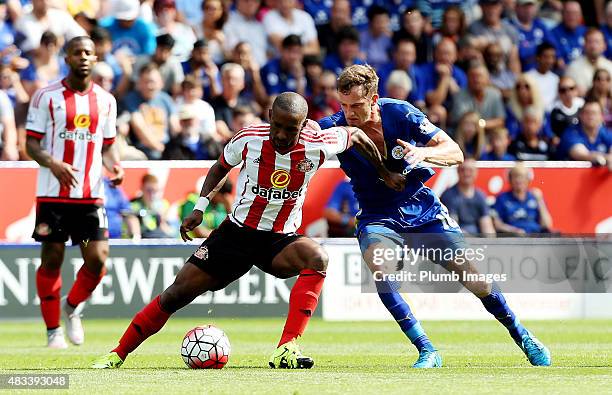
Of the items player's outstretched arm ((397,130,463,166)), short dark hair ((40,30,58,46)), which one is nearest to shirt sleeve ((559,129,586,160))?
short dark hair ((40,30,58,46))

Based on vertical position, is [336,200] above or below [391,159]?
below

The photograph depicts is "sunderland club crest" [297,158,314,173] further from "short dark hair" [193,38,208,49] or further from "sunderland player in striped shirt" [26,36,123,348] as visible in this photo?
"short dark hair" [193,38,208,49]

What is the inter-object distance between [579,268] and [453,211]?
5.67ft

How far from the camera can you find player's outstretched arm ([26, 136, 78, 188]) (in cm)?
1064

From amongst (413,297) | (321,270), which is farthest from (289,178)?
(413,297)

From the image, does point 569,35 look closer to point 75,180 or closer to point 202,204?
point 75,180

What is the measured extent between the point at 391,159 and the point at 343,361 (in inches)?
69.1

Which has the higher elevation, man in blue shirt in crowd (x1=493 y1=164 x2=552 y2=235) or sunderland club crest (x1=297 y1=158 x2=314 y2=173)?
sunderland club crest (x1=297 y1=158 x2=314 y2=173)

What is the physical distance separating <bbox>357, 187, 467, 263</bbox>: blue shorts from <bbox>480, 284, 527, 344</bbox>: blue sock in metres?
0.43

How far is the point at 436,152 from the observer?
8.59 metres

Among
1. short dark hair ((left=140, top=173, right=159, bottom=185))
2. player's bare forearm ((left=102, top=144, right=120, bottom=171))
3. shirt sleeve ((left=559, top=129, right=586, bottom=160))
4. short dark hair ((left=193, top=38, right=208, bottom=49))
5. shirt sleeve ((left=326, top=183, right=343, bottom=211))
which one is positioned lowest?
shirt sleeve ((left=326, top=183, right=343, bottom=211))

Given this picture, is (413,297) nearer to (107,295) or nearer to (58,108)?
(107,295)

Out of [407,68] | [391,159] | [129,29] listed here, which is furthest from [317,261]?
[129,29]

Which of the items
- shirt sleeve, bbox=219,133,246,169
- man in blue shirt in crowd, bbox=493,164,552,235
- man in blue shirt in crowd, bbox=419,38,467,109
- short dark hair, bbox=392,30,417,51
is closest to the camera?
shirt sleeve, bbox=219,133,246,169
